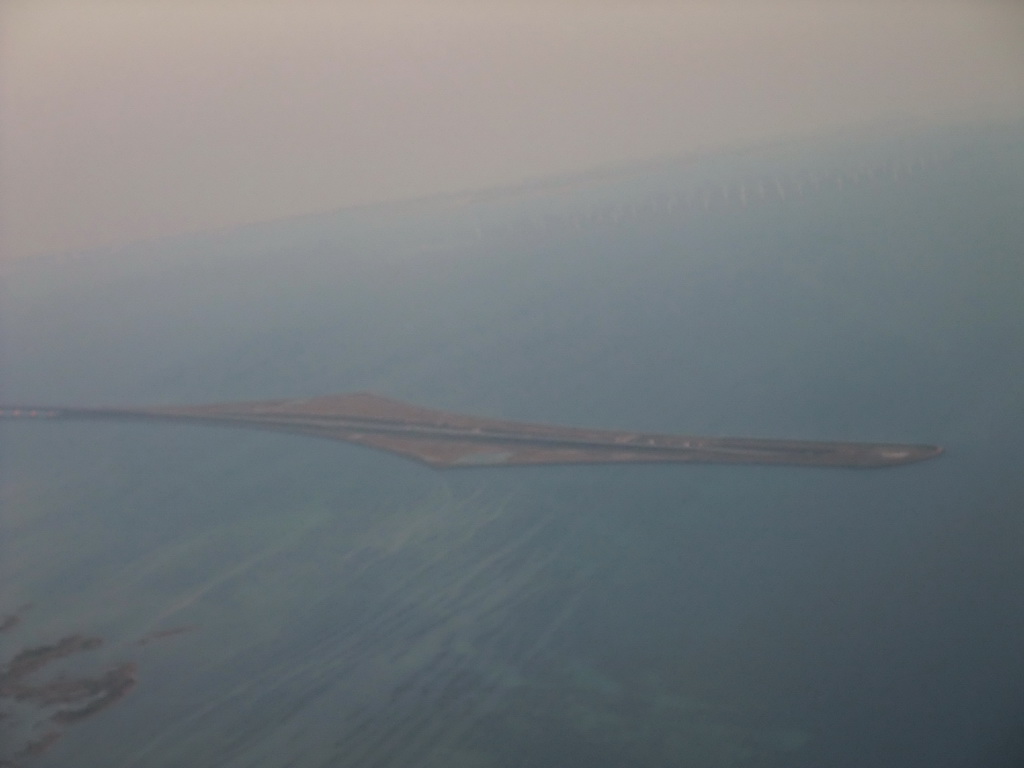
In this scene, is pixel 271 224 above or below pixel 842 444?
above

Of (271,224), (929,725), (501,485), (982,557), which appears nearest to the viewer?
(929,725)

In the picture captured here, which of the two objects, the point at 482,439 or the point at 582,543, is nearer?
the point at 582,543

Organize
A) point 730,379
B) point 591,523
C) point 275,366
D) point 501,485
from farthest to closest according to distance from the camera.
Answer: point 275,366 < point 730,379 < point 501,485 < point 591,523

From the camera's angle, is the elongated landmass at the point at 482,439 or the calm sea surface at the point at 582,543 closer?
the calm sea surface at the point at 582,543

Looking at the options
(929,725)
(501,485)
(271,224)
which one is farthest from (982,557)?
(271,224)

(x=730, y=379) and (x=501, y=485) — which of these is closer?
(x=501, y=485)

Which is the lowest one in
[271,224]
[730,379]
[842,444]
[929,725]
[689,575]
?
[929,725]

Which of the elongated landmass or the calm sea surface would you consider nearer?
the calm sea surface

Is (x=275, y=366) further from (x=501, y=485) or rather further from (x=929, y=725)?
(x=929, y=725)
